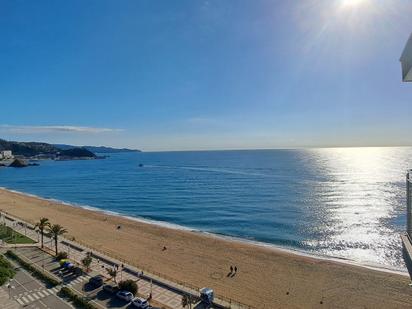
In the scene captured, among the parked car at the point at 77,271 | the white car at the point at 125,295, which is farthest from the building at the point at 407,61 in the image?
the parked car at the point at 77,271

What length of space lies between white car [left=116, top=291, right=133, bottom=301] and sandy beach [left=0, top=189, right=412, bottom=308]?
785 centimetres

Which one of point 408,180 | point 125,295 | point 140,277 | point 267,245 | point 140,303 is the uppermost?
point 408,180

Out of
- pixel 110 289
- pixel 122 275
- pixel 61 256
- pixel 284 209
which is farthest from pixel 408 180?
pixel 284 209

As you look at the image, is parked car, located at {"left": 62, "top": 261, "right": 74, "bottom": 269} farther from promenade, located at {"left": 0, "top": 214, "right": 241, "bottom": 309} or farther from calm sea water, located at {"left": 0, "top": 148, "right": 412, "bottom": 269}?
calm sea water, located at {"left": 0, "top": 148, "right": 412, "bottom": 269}

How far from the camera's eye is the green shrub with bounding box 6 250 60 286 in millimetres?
27744

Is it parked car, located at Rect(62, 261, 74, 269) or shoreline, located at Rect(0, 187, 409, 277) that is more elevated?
parked car, located at Rect(62, 261, 74, 269)

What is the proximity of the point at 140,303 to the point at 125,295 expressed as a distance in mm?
1724

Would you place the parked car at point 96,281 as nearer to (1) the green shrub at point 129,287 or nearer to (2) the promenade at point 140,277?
(2) the promenade at point 140,277

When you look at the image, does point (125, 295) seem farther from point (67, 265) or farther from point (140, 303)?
point (67, 265)

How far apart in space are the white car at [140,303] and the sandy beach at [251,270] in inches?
313

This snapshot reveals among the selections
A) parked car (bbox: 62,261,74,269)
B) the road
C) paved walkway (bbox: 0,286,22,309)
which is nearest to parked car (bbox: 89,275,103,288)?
the road

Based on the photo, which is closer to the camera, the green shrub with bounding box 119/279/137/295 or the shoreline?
the green shrub with bounding box 119/279/137/295

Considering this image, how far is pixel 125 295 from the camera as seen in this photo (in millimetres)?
25125

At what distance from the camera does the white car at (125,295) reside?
25.0 metres
